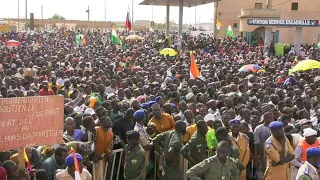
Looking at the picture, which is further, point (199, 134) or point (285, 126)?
point (285, 126)

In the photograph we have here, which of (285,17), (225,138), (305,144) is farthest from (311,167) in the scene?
(285,17)

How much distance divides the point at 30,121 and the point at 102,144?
181 centimetres

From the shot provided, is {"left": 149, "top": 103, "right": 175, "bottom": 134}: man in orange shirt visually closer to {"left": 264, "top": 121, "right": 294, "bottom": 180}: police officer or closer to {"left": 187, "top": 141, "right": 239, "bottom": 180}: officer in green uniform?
{"left": 264, "top": 121, "right": 294, "bottom": 180}: police officer

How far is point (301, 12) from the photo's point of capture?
127ft

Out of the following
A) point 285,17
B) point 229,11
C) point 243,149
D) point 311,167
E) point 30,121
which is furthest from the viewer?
point 229,11

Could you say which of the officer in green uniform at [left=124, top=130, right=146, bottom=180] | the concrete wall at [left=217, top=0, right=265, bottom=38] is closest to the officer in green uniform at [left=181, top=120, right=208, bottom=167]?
the officer in green uniform at [left=124, top=130, right=146, bottom=180]

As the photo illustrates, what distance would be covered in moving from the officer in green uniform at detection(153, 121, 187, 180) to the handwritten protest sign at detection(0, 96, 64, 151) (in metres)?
1.74

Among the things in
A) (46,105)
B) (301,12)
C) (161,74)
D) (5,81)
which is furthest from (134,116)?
(301,12)

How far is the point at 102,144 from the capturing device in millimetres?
7219

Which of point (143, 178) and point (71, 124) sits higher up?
point (71, 124)

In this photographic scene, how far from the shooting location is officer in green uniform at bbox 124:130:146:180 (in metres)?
6.64

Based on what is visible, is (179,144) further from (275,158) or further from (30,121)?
(30,121)

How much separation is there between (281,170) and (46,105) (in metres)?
3.20

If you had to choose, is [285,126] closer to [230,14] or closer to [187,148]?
[187,148]
